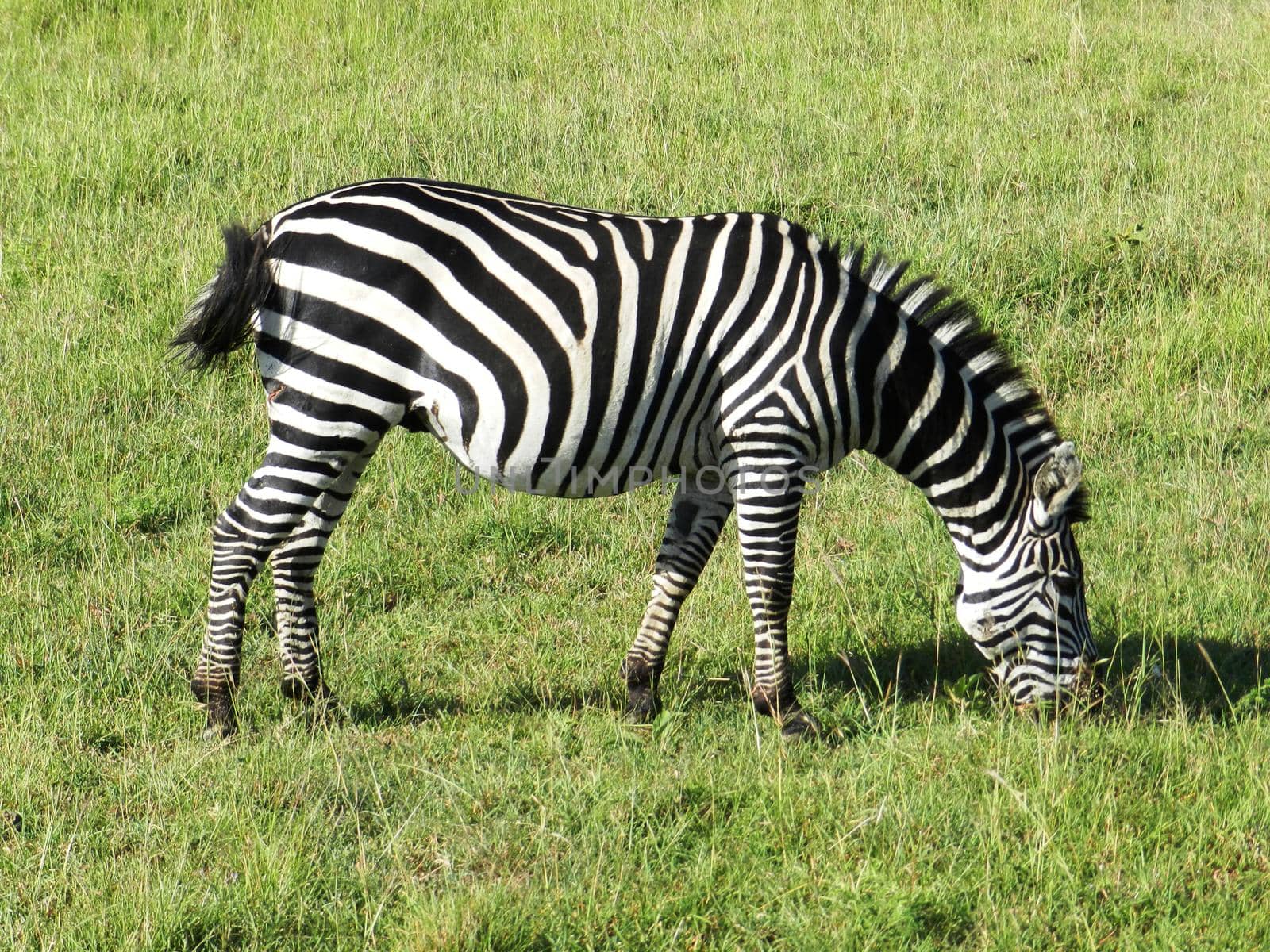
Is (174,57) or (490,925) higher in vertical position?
(174,57)

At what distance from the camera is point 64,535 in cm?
655

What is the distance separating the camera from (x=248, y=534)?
496cm

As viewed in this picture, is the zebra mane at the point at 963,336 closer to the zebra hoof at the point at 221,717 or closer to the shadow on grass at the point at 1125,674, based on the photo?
the shadow on grass at the point at 1125,674

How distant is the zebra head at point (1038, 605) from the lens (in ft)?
16.8

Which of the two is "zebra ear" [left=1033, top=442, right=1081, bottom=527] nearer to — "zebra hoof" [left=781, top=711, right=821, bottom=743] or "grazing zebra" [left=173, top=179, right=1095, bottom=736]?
"grazing zebra" [left=173, top=179, right=1095, bottom=736]

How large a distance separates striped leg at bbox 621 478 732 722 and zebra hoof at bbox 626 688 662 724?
5 centimetres

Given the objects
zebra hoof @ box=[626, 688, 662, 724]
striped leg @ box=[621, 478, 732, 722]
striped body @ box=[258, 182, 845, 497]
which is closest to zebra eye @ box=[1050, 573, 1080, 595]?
striped body @ box=[258, 182, 845, 497]

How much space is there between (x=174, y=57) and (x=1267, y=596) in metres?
10.3

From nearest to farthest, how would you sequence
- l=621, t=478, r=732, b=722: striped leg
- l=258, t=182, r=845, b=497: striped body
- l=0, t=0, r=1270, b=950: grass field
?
l=0, t=0, r=1270, b=950: grass field < l=258, t=182, r=845, b=497: striped body < l=621, t=478, r=732, b=722: striped leg

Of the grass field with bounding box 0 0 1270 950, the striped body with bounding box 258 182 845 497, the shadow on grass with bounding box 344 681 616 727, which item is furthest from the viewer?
the shadow on grass with bounding box 344 681 616 727

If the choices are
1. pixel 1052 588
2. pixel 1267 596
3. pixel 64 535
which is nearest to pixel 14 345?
pixel 64 535

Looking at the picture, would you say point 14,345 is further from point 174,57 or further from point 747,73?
point 747,73

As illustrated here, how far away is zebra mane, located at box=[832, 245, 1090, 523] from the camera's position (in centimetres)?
530

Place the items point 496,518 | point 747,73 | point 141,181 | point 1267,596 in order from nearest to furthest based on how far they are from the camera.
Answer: point 1267,596 → point 496,518 → point 141,181 → point 747,73
